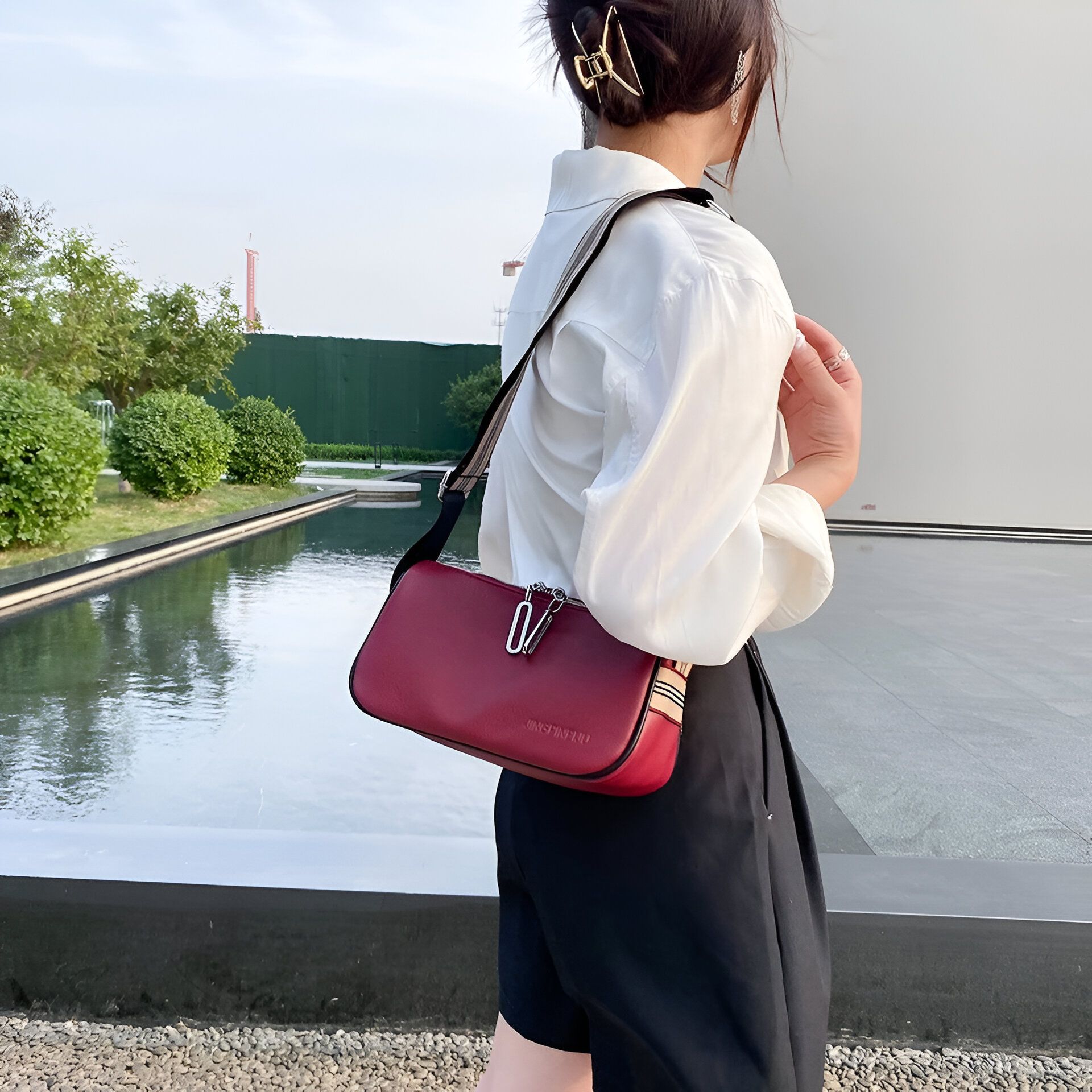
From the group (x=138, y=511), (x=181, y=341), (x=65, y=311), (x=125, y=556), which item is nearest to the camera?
(x=125, y=556)

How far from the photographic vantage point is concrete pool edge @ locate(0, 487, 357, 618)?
521 centimetres

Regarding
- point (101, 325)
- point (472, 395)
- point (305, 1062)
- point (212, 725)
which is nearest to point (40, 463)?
point (212, 725)

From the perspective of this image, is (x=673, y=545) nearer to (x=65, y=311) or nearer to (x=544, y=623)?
(x=544, y=623)

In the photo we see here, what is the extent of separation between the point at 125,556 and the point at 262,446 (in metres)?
4.99

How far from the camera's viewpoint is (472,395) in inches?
728

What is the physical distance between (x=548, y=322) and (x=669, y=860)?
15.1 inches

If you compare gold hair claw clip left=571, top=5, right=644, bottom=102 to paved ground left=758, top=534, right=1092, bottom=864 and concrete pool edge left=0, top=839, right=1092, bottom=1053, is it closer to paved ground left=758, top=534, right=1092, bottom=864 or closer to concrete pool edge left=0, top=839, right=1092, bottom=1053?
concrete pool edge left=0, top=839, right=1092, bottom=1053

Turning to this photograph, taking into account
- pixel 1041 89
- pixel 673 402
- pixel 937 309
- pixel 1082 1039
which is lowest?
pixel 1082 1039

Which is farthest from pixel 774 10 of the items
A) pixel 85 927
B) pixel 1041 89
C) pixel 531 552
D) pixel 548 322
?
pixel 1041 89

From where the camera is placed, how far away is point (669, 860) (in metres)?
0.70

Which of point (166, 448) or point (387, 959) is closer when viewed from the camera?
point (387, 959)

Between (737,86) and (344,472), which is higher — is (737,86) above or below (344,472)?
above

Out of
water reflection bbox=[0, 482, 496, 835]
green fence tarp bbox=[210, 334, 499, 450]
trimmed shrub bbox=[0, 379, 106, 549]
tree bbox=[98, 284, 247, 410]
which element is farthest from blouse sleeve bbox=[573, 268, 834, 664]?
green fence tarp bbox=[210, 334, 499, 450]

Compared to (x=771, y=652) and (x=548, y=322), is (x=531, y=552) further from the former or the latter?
(x=771, y=652)
